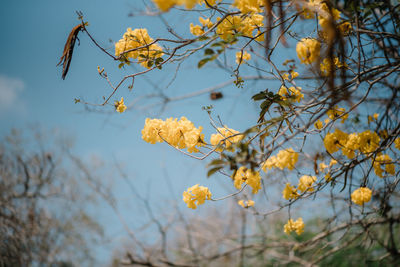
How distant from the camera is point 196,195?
133 cm

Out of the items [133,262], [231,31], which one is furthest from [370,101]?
[133,262]

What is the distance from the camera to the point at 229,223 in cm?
578

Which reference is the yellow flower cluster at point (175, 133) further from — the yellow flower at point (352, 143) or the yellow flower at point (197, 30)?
the yellow flower at point (352, 143)

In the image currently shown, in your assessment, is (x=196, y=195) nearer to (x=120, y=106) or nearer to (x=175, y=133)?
(x=175, y=133)

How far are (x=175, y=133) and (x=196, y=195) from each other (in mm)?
332

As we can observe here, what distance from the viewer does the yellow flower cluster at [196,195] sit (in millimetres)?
1315

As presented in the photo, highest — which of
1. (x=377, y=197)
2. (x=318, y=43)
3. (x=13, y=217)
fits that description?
(x=13, y=217)

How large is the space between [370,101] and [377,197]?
70cm

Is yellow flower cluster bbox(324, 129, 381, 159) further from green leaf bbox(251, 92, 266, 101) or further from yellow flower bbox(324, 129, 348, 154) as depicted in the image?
green leaf bbox(251, 92, 266, 101)

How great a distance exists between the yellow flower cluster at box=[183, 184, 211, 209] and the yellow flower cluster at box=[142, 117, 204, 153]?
194 mm

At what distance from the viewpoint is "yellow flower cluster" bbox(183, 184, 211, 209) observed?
1.32 meters

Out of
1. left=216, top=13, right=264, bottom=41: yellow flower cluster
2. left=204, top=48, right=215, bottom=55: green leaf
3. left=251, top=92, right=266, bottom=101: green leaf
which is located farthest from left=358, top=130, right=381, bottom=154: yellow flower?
left=204, top=48, right=215, bottom=55: green leaf

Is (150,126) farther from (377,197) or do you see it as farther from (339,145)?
(377,197)

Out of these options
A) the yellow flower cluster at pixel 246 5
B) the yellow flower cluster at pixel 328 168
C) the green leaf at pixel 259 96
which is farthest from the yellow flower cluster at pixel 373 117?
the yellow flower cluster at pixel 246 5
